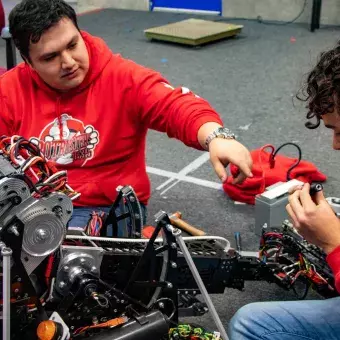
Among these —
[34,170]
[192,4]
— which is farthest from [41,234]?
[192,4]

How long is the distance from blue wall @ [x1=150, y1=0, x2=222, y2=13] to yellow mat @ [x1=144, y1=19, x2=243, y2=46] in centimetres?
90

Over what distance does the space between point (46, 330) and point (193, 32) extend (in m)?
4.51

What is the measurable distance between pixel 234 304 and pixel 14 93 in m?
1.06

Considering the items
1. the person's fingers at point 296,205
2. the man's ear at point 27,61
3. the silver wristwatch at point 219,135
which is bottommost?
the person's fingers at point 296,205

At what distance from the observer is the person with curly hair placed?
1460 millimetres

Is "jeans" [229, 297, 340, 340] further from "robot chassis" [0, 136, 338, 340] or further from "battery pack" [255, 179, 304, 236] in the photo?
"battery pack" [255, 179, 304, 236]

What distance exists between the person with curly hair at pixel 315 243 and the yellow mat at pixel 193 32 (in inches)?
159

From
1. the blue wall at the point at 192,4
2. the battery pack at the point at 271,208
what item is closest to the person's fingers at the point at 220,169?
the battery pack at the point at 271,208

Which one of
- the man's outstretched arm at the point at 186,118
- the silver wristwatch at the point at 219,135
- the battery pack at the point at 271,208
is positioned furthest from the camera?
the battery pack at the point at 271,208

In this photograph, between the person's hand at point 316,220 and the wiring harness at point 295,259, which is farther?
the wiring harness at point 295,259

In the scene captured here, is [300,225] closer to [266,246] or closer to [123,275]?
[123,275]

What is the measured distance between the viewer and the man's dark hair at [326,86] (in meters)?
1.46

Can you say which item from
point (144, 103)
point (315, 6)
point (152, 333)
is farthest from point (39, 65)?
point (315, 6)

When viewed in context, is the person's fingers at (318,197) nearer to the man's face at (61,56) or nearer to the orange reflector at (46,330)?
the orange reflector at (46,330)
